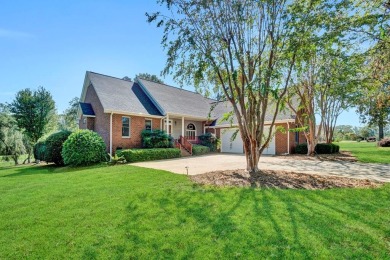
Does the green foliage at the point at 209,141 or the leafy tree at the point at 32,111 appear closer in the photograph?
the green foliage at the point at 209,141

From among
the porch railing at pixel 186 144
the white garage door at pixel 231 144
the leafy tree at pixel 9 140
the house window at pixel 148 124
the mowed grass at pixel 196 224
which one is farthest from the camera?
the white garage door at pixel 231 144

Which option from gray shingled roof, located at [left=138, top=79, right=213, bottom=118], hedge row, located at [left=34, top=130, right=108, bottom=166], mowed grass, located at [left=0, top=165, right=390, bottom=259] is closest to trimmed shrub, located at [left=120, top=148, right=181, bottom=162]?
hedge row, located at [left=34, top=130, right=108, bottom=166]

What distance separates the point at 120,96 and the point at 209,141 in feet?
30.6

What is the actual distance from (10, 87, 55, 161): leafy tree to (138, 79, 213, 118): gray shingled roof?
52.6ft

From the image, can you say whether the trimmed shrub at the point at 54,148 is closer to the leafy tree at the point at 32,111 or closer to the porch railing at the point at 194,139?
the porch railing at the point at 194,139

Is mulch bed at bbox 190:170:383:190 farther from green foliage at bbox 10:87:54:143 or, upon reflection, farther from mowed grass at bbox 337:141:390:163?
green foliage at bbox 10:87:54:143

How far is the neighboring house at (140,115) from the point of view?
15519mm

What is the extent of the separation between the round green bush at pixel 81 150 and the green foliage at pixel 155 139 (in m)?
3.96

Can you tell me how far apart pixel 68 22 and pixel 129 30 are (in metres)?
2.74

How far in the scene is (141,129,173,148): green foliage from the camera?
636 inches

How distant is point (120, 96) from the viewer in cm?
1742

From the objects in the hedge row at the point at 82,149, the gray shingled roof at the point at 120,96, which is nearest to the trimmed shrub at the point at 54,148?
the hedge row at the point at 82,149

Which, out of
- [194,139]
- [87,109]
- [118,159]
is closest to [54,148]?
[87,109]

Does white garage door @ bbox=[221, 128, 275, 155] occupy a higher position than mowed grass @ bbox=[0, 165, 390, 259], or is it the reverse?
white garage door @ bbox=[221, 128, 275, 155]
